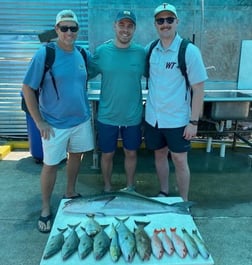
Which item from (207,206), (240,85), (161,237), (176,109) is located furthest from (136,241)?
(240,85)

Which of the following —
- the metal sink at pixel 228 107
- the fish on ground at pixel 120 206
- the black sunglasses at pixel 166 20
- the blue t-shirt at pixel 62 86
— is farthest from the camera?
the metal sink at pixel 228 107

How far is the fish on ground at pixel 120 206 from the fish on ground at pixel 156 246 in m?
0.30

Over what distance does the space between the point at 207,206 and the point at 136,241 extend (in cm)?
152

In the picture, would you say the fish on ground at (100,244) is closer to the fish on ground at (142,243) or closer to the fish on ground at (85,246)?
the fish on ground at (85,246)

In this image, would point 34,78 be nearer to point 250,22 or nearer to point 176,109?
point 176,109

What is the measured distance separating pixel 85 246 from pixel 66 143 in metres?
1.11

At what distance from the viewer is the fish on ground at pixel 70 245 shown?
2.20m

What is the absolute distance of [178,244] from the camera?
2.28m

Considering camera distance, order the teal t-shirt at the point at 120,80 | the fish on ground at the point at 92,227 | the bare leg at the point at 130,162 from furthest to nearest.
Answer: the bare leg at the point at 130,162 < the teal t-shirt at the point at 120,80 < the fish on ground at the point at 92,227

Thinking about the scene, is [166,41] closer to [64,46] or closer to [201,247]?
[64,46]

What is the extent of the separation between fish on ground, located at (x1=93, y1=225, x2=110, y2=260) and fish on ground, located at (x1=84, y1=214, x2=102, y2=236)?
0.04 m

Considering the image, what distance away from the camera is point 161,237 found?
2369 millimetres

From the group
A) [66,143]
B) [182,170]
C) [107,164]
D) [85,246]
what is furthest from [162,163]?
[85,246]

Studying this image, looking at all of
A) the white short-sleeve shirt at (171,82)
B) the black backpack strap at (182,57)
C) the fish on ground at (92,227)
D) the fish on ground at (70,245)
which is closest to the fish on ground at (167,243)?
the fish on ground at (92,227)
